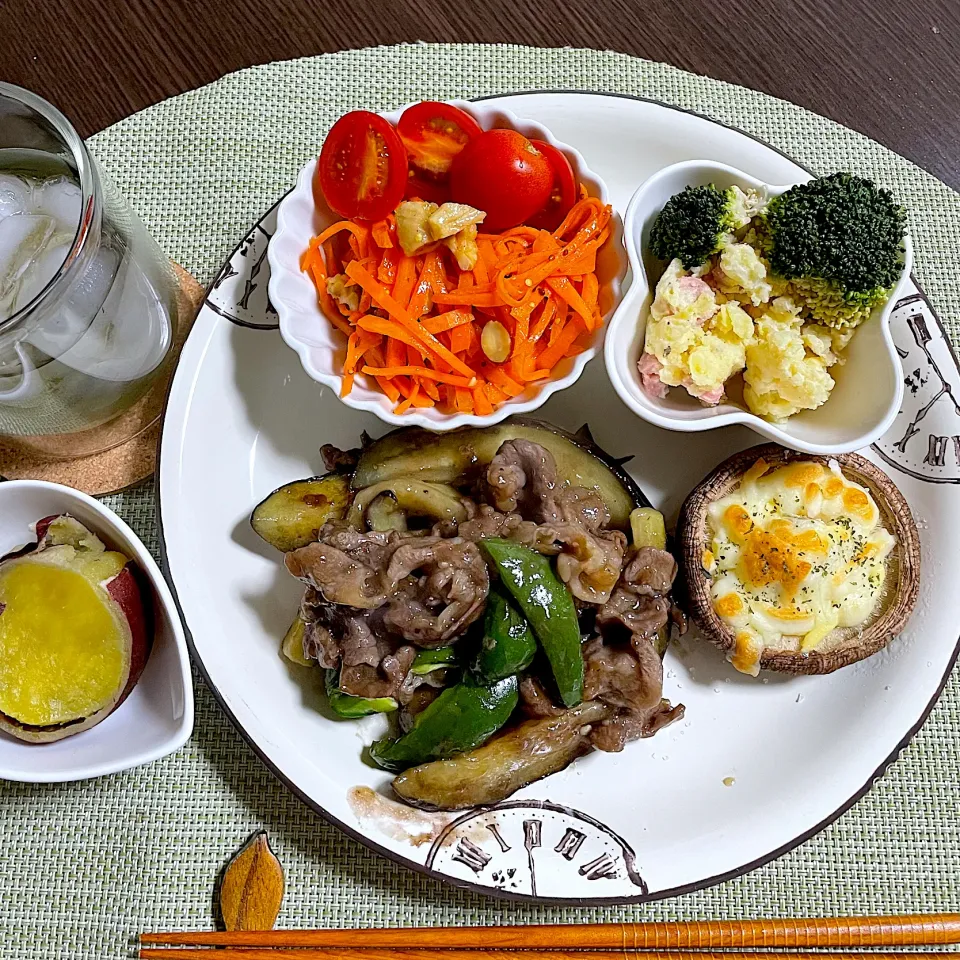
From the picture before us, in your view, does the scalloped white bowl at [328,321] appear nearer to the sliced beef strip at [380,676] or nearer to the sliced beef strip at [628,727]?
the sliced beef strip at [380,676]

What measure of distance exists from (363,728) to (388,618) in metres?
0.47

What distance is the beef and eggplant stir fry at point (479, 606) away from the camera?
2.10 metres

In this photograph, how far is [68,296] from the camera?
2.13 m

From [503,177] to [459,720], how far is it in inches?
54.2

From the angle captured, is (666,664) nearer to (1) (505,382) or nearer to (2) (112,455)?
(1) (505,382)

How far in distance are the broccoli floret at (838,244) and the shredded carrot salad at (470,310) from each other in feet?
1.51

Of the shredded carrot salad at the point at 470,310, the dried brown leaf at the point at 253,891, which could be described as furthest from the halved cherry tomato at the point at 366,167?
the dried brown leaf at the point at 253,891

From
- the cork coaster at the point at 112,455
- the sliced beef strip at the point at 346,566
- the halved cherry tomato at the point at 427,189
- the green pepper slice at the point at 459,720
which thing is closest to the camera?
the sliced beef strip at the point at 346,566

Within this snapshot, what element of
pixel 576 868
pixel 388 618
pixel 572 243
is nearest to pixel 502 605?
pixel 388 618

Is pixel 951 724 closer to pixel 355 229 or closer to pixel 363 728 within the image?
pixel 363 728

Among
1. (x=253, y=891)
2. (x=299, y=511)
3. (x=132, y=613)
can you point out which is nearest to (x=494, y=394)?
(x=299, y=511)

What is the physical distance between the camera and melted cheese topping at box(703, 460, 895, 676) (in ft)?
7.46

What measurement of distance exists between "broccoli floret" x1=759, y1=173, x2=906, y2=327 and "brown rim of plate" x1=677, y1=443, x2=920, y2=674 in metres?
0.43

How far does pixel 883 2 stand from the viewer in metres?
3.03
